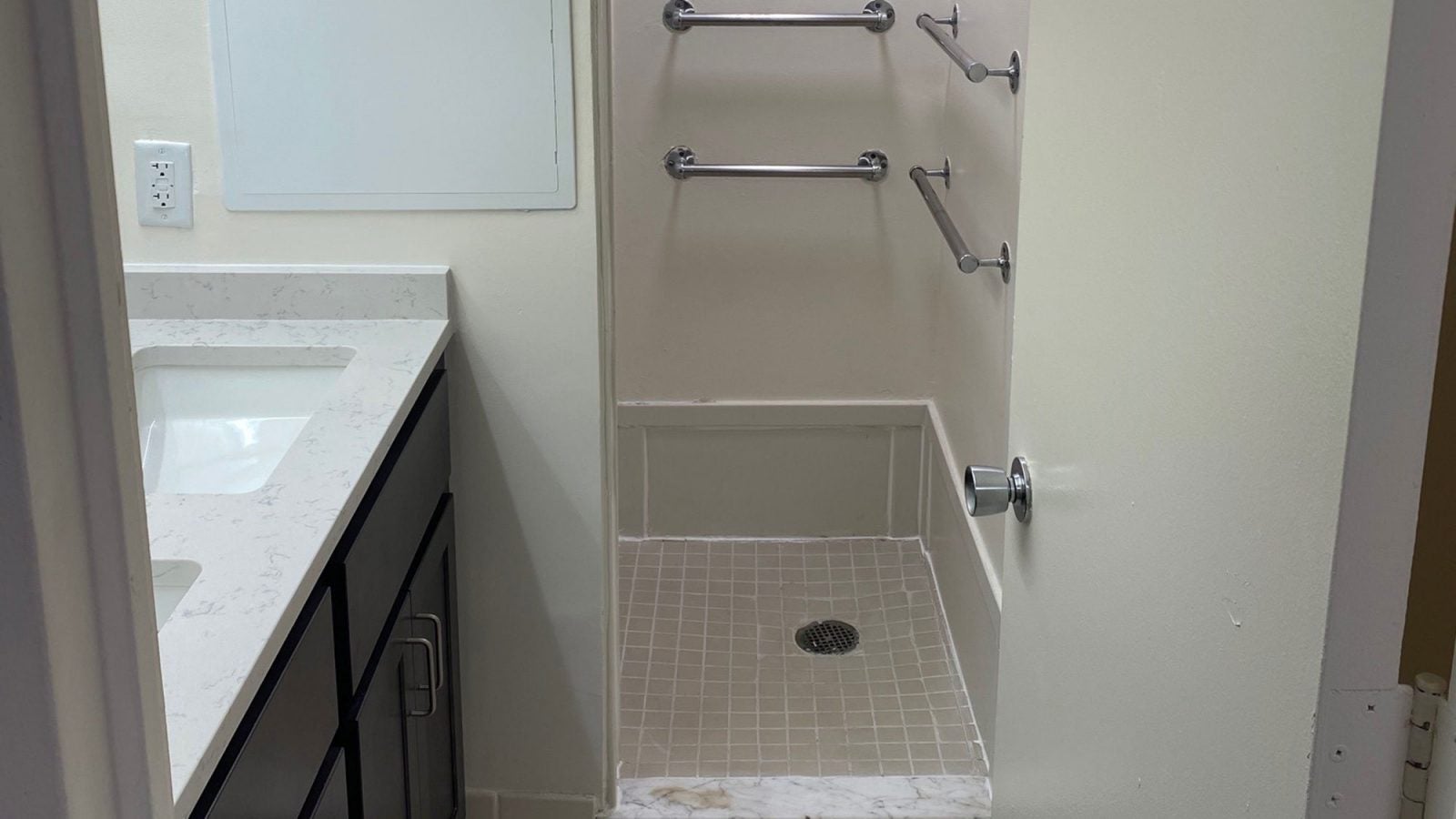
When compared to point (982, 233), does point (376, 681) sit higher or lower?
lower

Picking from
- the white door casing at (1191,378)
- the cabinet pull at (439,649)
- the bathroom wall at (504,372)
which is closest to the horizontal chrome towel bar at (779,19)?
the bathroom wall at (504,372)

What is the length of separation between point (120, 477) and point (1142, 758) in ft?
A: 2.14

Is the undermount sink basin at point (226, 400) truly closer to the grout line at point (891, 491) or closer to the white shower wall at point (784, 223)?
the white shower wall at point (784, 223)

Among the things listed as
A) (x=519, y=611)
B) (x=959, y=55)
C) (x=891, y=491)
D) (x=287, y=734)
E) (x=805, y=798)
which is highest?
(x=959, y=55)

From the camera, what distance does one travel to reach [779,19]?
2.72 metres

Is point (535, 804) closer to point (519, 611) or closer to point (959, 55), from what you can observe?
point (519, 611)

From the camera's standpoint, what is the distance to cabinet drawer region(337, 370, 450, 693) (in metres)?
1.38

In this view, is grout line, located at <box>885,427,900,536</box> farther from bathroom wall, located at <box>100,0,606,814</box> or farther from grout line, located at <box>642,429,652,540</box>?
bathroom wall, located at <box>100,0,606,814</box>

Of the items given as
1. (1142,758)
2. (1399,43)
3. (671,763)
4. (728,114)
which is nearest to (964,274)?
(728,114)

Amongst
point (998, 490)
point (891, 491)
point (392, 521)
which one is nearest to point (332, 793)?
point (392, 521)

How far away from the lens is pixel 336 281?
6.14 ft

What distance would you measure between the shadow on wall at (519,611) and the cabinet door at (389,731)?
0.32 metres

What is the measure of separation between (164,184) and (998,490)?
3.94ft

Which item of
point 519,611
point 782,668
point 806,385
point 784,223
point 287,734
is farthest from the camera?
point 806,385
